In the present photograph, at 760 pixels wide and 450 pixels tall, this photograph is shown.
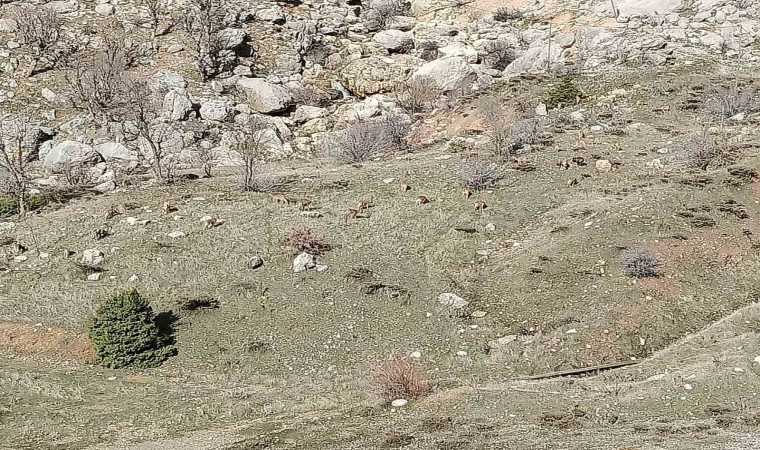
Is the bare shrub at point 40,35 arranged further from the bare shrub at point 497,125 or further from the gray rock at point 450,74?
the bare shrub at point 497,125

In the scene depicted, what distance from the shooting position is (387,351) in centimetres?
1930

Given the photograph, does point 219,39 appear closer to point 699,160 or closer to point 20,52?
point 20,52

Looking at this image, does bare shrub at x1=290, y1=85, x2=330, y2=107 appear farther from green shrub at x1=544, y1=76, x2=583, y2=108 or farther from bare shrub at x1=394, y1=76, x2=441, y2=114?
green shrub at x1=544, y1=76, x2=583, y2=108

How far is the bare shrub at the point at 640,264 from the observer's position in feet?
67.1

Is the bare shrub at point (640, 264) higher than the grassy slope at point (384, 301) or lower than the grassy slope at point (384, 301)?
higher

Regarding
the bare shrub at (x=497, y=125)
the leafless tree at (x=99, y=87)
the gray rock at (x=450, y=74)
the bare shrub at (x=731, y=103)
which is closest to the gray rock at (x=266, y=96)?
the leafless tree at (x=99, y=87)

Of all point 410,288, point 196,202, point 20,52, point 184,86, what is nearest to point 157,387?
point 410,288

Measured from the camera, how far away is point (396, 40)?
51094 mm

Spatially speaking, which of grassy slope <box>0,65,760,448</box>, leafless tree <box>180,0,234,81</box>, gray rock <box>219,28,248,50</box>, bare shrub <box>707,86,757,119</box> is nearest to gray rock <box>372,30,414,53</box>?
gray rock <box>219,28,248,50</box>

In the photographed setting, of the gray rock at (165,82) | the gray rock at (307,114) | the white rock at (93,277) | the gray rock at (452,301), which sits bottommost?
the gray rock at (307,114)

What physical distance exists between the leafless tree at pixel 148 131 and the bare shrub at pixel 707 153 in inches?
868

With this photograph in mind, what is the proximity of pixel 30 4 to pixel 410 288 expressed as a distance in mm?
41205

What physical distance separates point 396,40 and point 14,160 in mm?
27217

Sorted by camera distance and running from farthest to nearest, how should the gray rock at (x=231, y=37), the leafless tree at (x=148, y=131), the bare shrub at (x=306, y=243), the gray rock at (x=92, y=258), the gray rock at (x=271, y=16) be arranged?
1. the gray rock at (x=271, y=16)
2. the gray rock at (x=231, y=37)
3. the leafless tree at (x=148, y=131)
4. the bare shrub at (x=306, y=243)
5. the gray rock at (x=92, y=258)
